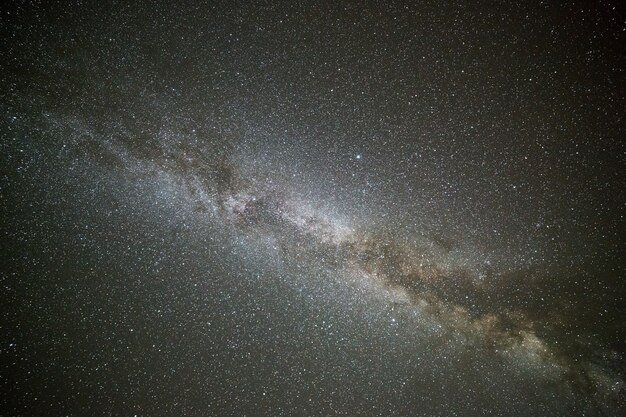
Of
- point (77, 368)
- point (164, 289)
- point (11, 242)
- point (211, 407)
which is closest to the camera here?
point (11, 242)

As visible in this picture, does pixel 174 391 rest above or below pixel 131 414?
above

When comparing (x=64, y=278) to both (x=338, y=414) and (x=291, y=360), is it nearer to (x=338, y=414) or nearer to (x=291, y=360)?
(x=291, y=360)

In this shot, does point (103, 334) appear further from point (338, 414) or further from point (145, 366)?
point (338, 414)

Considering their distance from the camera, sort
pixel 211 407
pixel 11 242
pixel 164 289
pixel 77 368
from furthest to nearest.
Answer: pixel 211 407 → pixel 77 368 → pixel 164 289 → pixel 11 242

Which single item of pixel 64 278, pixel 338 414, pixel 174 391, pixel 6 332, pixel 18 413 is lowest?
pixel 18 413

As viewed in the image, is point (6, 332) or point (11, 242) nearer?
point (11, 242)

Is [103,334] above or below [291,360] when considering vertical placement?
below

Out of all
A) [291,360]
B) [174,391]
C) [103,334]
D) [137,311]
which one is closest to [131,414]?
[174,391]

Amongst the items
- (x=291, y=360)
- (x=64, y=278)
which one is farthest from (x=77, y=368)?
(x=291, y=360)

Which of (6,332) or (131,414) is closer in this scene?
(6,332)
